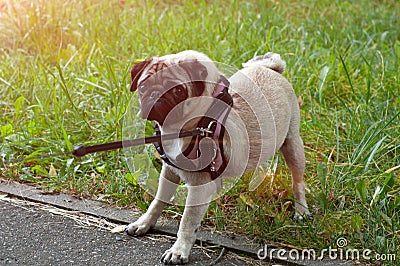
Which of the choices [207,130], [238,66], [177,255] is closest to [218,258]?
[177,255]

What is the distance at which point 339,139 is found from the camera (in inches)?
156

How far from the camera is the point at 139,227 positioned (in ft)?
10.0

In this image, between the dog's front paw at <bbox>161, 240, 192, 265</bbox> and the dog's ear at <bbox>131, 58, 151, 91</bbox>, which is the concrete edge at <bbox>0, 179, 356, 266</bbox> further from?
the dog's ear at <bbox>131, 58, 151, 91</bbox>

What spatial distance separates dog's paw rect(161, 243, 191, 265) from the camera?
9.07 ft

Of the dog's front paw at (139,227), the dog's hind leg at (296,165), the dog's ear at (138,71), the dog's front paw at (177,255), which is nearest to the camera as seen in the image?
the dog's ear at (138,71)

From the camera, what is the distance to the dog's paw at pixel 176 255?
276cm

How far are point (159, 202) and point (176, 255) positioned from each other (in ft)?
1.31

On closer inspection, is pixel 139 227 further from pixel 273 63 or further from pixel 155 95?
pixel 273 63

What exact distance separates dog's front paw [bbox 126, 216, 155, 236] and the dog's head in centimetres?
81

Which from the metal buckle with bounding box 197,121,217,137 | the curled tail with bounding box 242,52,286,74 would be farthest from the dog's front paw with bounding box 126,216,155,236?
the curled tail with bounding box 242,52,286,74

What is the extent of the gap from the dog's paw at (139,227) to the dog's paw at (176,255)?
0.98 feet

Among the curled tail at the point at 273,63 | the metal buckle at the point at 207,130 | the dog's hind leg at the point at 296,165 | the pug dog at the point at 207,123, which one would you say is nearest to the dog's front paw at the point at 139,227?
the pug dog at the point at 207,123

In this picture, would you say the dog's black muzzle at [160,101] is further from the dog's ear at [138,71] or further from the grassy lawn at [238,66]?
the grassy lawn at [238,66]

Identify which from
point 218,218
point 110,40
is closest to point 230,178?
point 218,218
